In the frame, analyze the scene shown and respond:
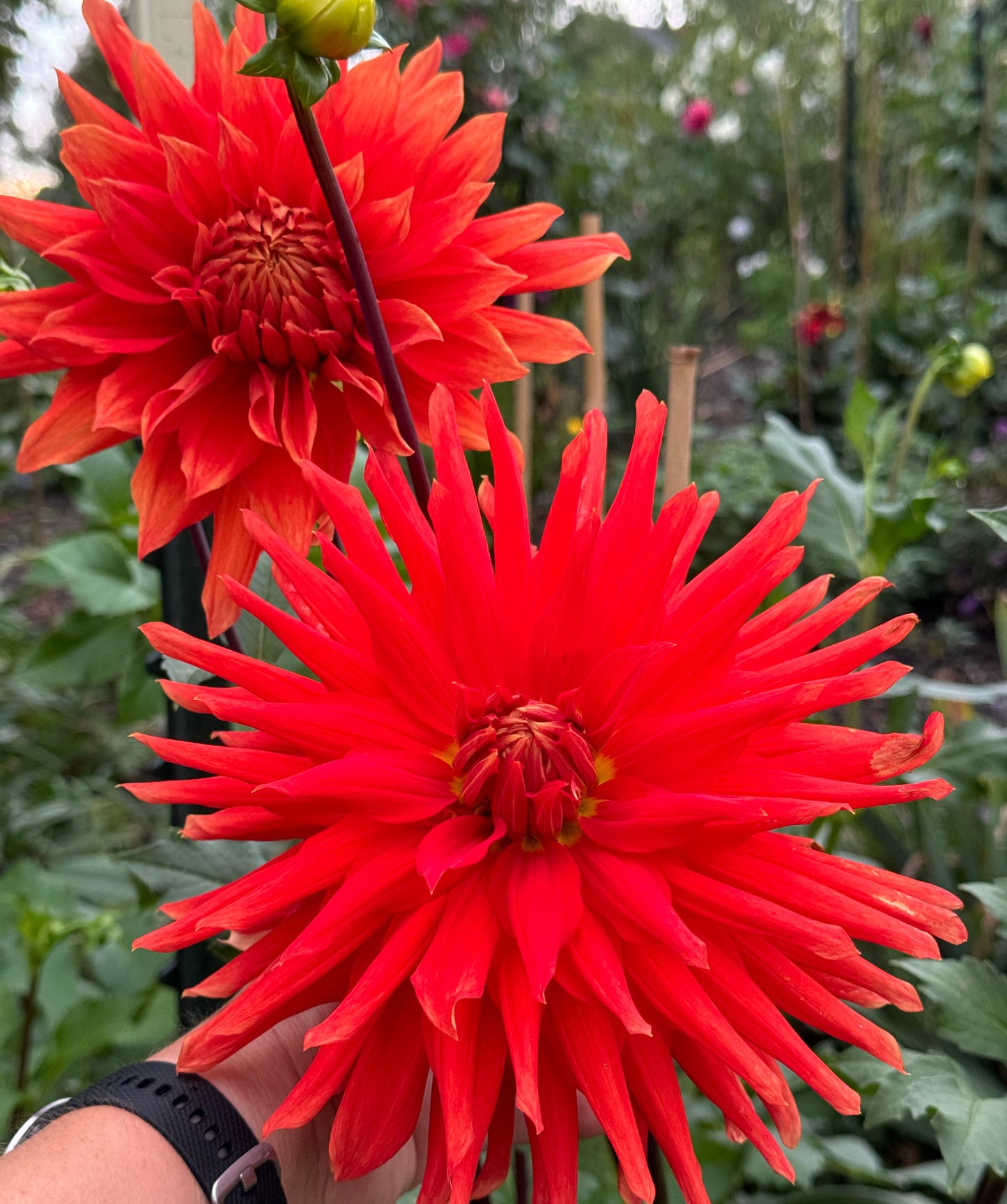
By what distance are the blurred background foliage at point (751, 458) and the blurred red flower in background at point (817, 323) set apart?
0.02 meters

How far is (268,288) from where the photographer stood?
48 cm

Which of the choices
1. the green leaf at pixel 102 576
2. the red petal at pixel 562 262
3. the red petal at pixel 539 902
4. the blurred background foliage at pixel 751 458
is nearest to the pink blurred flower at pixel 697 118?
the blurred background foliage at pixel 751 458

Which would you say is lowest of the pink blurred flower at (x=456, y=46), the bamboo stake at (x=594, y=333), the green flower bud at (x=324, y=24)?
the green flower bud at (x=324, y=24)

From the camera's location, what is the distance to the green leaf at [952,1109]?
555mm

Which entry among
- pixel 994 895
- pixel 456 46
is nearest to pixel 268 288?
pixel 994 895

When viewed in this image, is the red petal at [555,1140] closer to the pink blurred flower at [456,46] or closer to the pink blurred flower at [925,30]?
the pink blurred flower at [456,46]

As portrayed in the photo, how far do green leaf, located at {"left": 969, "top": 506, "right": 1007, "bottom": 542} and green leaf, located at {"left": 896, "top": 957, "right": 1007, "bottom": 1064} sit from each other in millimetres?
292

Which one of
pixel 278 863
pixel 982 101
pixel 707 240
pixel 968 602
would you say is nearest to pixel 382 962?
pixel 278 863

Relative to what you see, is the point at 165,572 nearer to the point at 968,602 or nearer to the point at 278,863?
the point at 278,863

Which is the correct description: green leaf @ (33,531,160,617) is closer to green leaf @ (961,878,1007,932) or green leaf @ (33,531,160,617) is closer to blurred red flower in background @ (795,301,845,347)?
green leaf @ (961,878,1007,932)

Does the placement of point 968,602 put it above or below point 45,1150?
above

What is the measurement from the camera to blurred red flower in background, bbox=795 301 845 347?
11.8ft

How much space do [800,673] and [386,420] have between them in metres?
0.24

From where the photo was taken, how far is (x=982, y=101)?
3338mm
